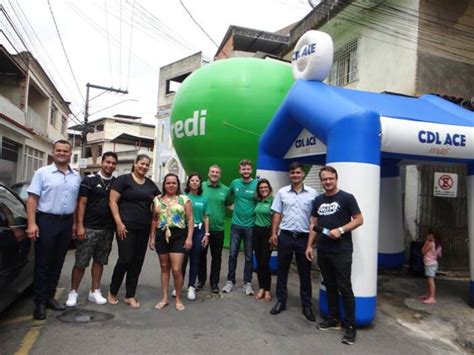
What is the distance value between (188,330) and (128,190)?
1.67 meters

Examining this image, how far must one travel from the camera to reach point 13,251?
14.0 feet

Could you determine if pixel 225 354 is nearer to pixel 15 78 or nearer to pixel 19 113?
pixel 19 113

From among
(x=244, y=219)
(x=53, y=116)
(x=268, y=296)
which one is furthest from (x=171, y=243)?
(x=53, y=116)

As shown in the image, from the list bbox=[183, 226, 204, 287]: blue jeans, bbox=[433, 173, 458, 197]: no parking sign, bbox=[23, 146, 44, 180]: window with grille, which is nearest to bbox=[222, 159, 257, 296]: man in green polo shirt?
bbox=[183, 226, 204, 287]: blue jeans

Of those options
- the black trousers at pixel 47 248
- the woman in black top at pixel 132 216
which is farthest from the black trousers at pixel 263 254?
the black trousers at pixel 47 248

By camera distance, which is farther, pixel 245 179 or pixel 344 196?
pixel 245 179

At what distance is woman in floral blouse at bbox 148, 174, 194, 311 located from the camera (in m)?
5.15

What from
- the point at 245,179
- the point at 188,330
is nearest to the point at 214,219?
the point at 245,179

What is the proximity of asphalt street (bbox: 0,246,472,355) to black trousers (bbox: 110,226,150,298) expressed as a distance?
0.85ft

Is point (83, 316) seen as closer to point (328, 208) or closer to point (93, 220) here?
point (93, 220)

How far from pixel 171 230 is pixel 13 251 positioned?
5.43 ft

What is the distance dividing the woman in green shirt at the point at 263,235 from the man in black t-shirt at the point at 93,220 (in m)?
1.86

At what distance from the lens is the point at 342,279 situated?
4.56 meters

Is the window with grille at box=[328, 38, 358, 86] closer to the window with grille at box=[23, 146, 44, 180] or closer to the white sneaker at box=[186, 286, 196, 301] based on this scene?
the white sneaker at box=[186, 286, 196, 301]
